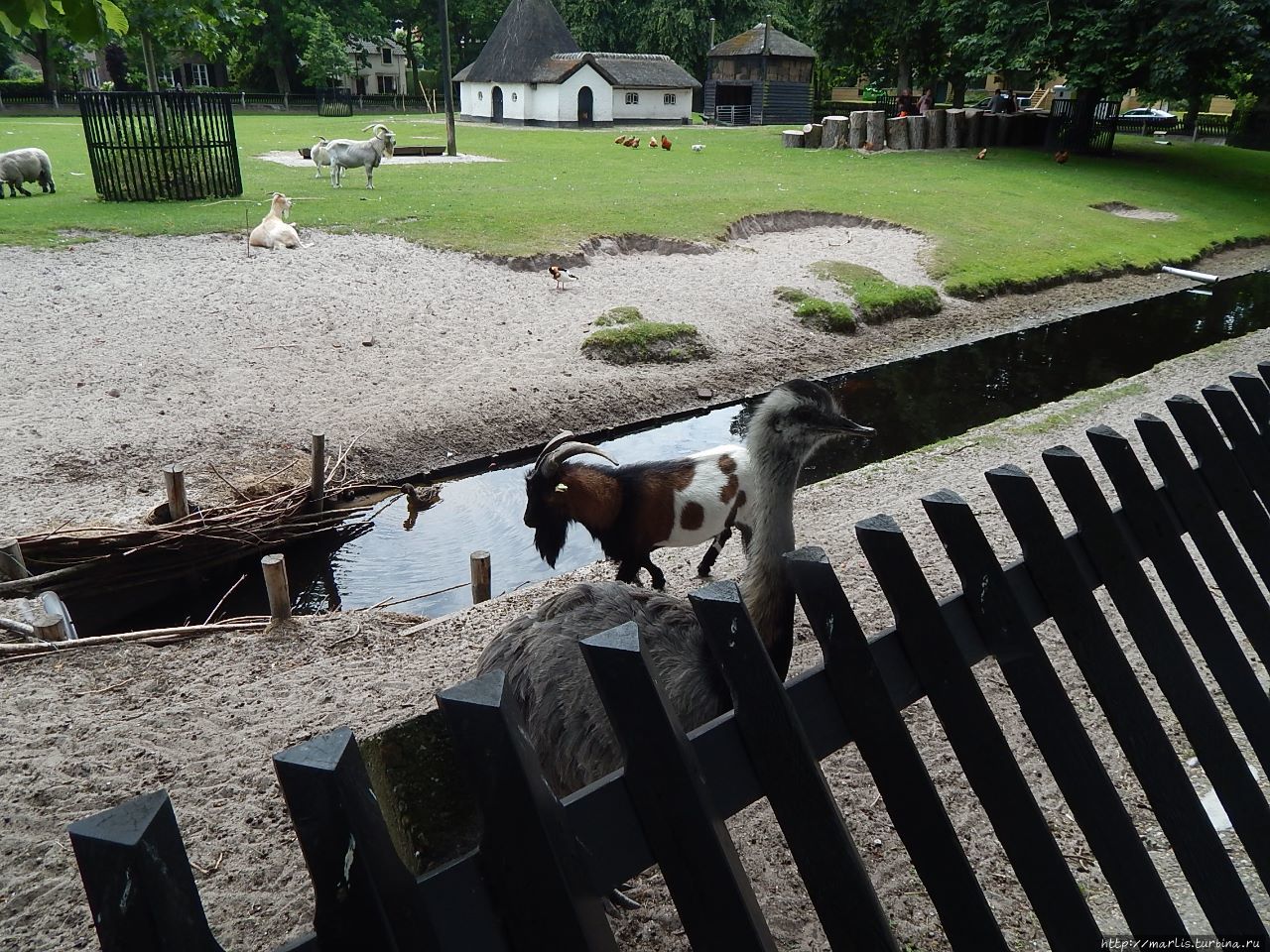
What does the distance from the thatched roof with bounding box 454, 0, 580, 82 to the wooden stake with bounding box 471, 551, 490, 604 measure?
4340cm

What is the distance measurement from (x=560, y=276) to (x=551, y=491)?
8.11 m

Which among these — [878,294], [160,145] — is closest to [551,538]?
[878,294]

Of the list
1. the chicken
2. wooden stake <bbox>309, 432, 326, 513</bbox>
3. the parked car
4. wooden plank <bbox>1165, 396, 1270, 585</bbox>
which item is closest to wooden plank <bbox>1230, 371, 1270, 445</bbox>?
wooden plank <bbox>1165, 396, 1270, 585</bbox>

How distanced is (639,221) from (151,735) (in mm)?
14744

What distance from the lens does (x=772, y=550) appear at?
155 inches

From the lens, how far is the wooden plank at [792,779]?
1.39 metres

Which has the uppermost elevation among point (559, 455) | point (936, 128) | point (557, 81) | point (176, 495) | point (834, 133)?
point (557, 81)

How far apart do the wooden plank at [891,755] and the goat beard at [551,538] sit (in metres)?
5.55

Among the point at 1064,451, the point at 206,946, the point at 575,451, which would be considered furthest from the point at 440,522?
the point at 206,946

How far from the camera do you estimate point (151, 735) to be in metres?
4.63

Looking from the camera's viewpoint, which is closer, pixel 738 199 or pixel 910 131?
pixel 738 199

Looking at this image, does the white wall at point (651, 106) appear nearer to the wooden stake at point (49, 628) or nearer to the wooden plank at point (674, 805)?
the wooden stake at point (49, 628)

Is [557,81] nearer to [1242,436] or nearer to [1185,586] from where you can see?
[1242,436]

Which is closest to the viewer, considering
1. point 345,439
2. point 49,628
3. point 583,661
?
point 583,661
